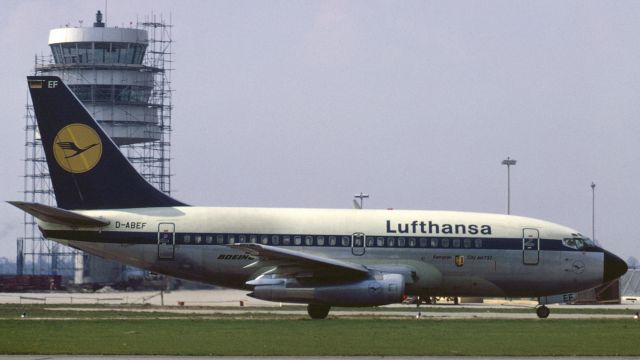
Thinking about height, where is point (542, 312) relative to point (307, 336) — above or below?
below

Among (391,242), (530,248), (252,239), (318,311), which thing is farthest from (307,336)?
(530,248)

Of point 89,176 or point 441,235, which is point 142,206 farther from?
point 441,235

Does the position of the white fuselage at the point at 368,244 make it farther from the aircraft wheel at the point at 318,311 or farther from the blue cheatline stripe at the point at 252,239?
the aircraft wheel at the point at 318,311

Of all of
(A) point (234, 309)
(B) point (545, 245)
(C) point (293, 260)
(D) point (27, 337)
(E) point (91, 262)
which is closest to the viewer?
(D) point (27, 337)

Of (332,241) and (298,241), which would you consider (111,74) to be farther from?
(332,241)

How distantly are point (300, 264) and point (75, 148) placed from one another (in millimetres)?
9679

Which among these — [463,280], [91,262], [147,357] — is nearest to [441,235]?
[463,280]

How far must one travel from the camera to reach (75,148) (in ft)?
171

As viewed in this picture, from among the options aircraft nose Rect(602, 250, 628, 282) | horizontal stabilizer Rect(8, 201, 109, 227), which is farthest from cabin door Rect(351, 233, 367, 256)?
aircraft nose Rect(602, 250, 628, 282)

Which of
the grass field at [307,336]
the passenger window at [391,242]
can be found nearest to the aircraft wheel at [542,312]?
the grass field at [307,336]

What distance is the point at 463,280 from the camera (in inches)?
2061

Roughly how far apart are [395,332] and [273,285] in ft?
30.0

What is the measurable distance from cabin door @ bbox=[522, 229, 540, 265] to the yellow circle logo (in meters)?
16.2

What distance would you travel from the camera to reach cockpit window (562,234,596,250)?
53.1 meters
